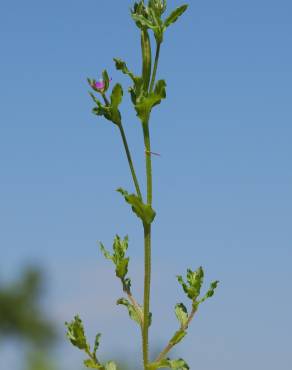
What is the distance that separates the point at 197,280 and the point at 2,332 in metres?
39.7

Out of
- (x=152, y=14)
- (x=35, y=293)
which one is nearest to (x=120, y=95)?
(x=152, y=14)

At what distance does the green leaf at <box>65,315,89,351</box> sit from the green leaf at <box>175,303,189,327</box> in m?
0.55

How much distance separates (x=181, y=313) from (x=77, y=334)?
611 mm

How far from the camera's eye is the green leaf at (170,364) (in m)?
5.09

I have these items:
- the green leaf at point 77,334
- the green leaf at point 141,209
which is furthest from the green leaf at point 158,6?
the green leaf at point 77,334

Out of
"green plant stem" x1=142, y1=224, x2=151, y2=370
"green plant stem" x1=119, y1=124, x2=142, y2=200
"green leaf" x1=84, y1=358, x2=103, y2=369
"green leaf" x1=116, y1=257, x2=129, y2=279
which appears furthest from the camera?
"green leaf" x1=116, y1=257, x2=129, y2=279

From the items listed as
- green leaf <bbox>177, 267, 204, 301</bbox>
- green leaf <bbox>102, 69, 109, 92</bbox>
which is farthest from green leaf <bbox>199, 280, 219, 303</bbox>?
green leaf <bbox>102, 69, 109, 92</bbox>

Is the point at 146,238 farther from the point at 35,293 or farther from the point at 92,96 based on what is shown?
the point at 35,293

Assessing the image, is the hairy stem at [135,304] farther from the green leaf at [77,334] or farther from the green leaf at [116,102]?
the green leaf at [116,102]

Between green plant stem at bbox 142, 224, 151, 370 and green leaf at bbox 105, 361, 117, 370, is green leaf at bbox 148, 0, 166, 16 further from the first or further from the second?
green leaf at bbox 105, 361, 117, 370

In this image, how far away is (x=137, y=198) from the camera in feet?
16.6

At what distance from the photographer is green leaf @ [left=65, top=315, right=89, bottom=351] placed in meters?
5.24

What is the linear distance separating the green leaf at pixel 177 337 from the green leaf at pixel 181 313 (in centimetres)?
7

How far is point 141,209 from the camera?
508cm
